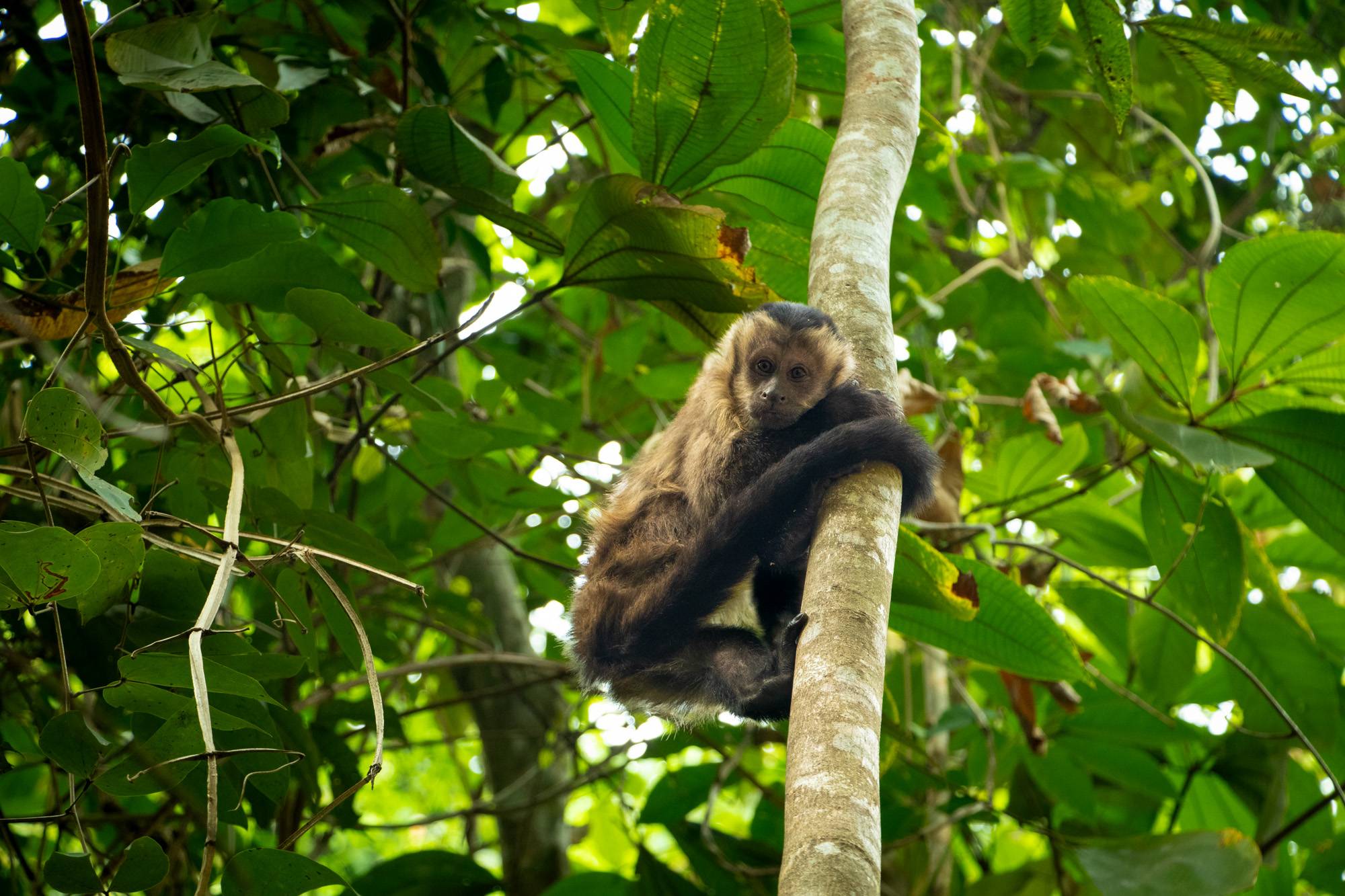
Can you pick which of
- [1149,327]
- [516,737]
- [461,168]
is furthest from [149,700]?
[516,737]

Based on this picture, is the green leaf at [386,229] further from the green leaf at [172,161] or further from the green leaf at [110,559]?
the green leaf at [110,559]

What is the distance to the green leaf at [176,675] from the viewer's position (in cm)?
203

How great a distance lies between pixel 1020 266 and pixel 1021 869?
3.25m

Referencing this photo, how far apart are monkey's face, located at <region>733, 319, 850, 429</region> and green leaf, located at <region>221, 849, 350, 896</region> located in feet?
7.57

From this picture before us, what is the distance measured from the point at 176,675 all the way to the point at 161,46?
1.90 metres

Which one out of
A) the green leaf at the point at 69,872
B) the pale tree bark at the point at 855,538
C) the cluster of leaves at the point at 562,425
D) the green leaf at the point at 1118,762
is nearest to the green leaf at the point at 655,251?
the cluster of leaves at the point at 562,425

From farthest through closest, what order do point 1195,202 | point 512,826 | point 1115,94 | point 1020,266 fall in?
1. point 1195,202
2. point 1020,266
3. point 512,826
4. point 1115,94

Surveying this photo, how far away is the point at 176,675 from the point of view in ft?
6.73

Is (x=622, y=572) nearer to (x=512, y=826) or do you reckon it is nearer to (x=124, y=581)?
(x=124, y=581)

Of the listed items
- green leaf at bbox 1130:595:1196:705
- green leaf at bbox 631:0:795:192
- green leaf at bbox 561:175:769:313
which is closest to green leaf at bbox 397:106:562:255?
green leaf at bbox 561:175:769:313

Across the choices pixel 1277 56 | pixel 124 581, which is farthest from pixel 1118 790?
pixel 124 581

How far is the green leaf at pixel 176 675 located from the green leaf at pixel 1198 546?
2.91 m

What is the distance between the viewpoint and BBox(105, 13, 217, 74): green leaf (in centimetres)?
292

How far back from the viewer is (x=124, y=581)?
7.30 feet
